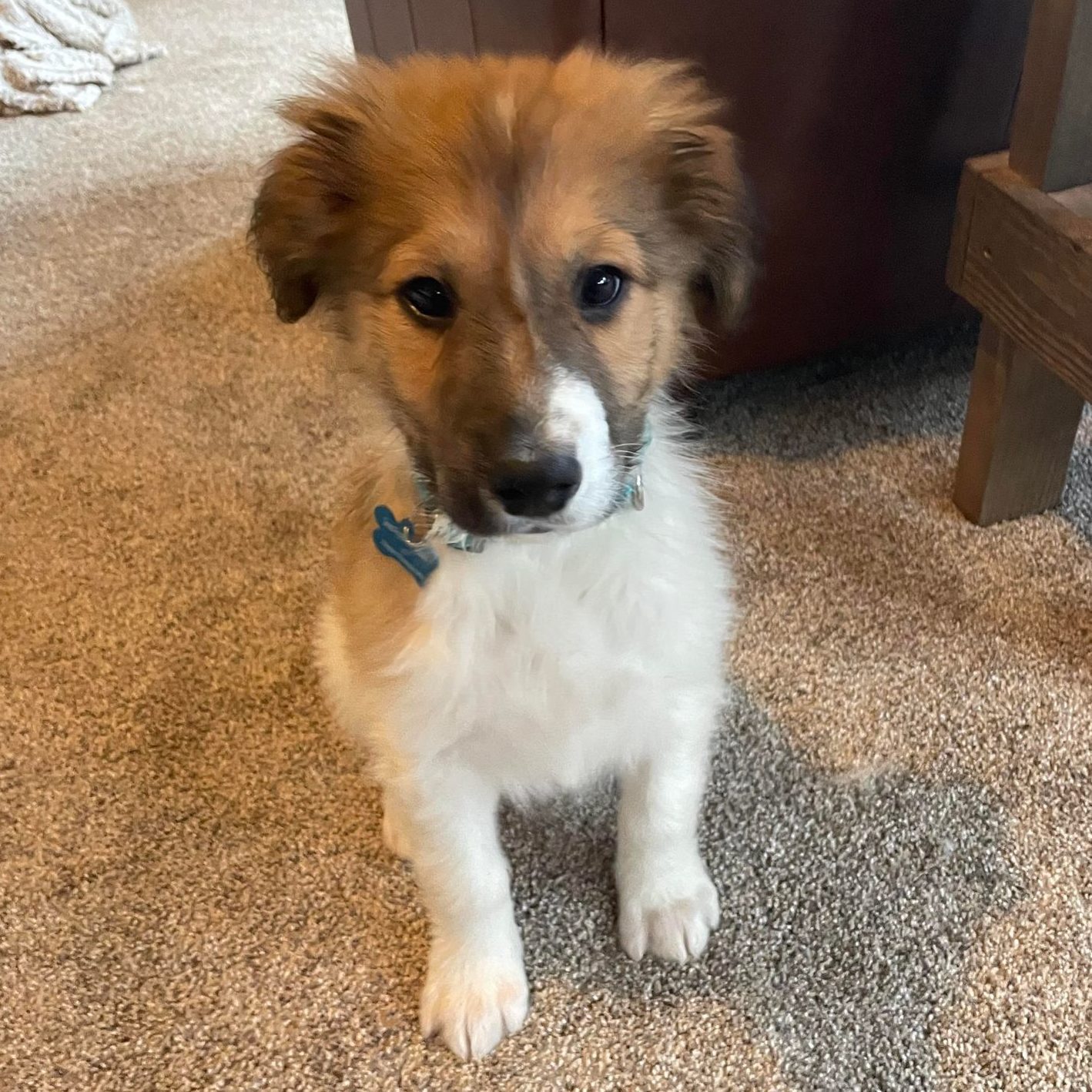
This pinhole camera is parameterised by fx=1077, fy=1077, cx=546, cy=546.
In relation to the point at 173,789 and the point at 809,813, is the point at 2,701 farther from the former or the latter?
the point at 809,813

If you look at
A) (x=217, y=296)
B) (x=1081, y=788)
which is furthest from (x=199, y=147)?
(x=1081, y=788)

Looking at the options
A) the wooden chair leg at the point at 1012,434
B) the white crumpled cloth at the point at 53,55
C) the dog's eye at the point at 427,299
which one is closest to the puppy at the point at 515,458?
the dog's eye at the point at 427,299

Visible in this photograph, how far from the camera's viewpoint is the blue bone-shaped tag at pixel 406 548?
1.31 metres

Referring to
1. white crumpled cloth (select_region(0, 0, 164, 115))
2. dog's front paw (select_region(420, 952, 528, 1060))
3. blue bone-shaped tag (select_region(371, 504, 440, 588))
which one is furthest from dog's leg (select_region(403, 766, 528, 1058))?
white crumpled cloth (select_region(0, 0, 164, 115))

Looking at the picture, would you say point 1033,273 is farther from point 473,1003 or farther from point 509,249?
point 473,1003

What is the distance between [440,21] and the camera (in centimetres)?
236

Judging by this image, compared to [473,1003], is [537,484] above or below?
above

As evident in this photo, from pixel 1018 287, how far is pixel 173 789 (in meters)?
1.68

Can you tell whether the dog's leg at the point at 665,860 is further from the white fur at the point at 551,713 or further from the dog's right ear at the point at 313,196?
the dog's right ear at the point at 313,196

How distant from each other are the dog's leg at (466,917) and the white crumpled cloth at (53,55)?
3.98 meters

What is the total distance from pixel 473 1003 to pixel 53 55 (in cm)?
443

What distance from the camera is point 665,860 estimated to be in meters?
1.56

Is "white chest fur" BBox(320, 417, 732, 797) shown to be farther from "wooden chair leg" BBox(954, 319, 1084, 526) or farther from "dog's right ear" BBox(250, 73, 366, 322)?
"wooden chair leg" BBox(954, 319, 1084, 526)

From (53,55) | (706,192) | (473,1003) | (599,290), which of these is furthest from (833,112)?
(53,55)
